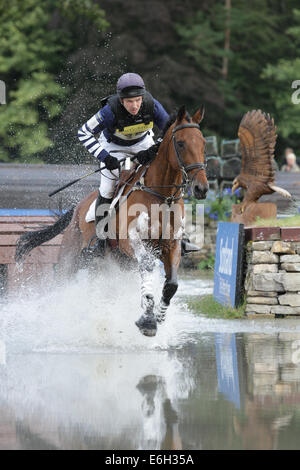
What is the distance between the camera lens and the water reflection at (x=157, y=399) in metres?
5.20

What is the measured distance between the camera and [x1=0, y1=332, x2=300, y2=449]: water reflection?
520cm

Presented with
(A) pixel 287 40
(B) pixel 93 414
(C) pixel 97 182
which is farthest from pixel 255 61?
(B) pixel 93 414

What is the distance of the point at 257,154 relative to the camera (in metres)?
13.1

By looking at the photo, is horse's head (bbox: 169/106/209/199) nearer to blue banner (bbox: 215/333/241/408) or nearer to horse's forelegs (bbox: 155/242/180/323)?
horse's forelegs (bbox: 155/242/180/323)

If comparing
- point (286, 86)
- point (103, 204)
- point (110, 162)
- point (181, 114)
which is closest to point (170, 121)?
point (181, 114)

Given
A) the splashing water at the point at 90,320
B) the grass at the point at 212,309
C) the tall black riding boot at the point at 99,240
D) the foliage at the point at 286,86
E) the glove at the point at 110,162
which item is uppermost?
the foliage at the point at 286,86

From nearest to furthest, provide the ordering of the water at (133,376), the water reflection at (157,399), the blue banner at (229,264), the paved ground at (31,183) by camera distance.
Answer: the water reflection at (157,399) < the water at (133,376) < the blue banner at (229,264) < the paved ground at (31,183)

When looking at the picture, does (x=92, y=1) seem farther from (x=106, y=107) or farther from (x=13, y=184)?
(x=106, y=107)

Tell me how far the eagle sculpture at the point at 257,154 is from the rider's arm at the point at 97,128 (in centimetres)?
405

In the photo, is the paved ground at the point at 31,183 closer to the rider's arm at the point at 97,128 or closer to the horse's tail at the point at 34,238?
the horse's tail at the point at 34,238

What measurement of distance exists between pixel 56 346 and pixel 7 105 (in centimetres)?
2082

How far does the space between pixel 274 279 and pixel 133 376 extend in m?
3.79

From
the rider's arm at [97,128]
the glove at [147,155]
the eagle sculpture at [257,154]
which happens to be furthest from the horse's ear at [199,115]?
the eagle sculpture at [257,154]

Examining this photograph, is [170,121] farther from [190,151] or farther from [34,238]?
[34,238]
